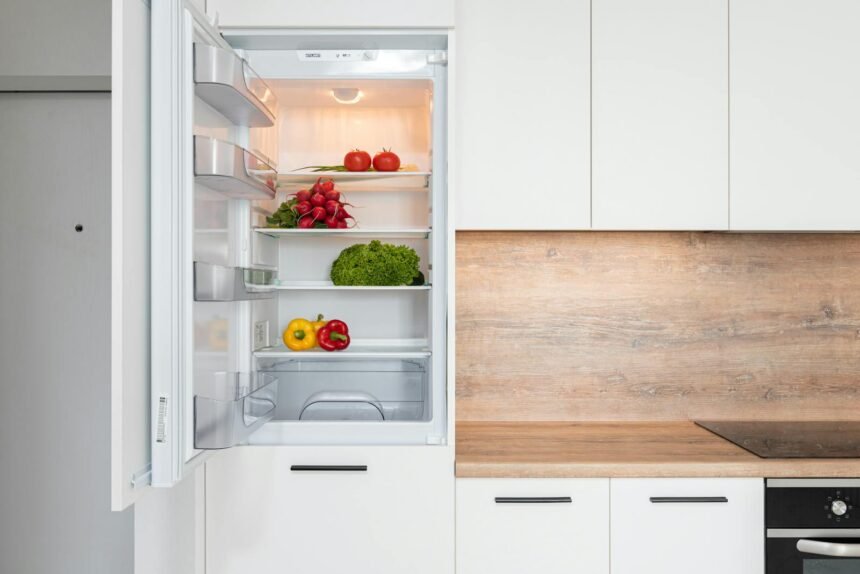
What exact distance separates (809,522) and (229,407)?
1.51 metres

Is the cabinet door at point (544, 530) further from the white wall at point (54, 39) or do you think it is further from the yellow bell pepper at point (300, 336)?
the white wall at point (54, 39)

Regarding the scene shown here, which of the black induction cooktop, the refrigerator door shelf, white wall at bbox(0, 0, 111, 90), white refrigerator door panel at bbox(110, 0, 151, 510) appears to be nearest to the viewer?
white refrigerator door panel at bbox(110, 0, 151, 510)

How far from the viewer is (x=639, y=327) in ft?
7.27

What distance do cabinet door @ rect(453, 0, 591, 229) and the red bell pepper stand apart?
493 millimetres

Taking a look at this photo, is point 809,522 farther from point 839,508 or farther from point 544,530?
point 544,530

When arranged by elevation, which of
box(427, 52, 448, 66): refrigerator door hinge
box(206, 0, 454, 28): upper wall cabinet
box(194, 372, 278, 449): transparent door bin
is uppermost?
box(206, 0, 454, 28): upper wall cabinet

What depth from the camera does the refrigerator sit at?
1.21 m

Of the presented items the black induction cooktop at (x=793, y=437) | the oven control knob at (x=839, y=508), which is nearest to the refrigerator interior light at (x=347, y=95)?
the black induction cooktop at (x=793, y=437)

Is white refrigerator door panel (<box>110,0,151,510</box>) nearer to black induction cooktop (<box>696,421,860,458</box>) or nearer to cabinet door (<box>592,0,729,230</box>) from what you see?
cabinet door (<box>592,0,729,230</box>)

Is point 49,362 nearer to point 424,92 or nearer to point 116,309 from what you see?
point 116,309

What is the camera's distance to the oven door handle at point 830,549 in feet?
5.26

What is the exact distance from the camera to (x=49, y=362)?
223cm

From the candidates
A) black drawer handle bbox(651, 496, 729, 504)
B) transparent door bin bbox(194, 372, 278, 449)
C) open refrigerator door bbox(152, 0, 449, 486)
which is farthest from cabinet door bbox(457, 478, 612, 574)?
transparent door bin bbox(194, 372, 278, 449)

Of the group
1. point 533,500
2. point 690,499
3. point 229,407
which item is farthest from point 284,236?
point 690,499
